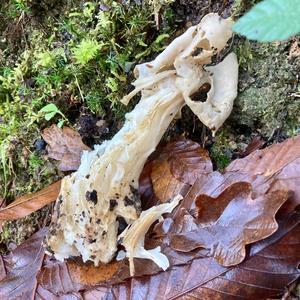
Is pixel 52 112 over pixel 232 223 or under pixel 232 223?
over

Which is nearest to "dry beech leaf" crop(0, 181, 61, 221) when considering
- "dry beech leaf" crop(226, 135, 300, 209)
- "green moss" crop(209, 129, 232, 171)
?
"green moss" crop(209, 129, 232, 171)

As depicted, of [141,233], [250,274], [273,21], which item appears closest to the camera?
[273,21]

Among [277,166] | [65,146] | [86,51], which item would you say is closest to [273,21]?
[277,166]

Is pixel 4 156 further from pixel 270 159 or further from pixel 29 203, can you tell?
pixel 270 159

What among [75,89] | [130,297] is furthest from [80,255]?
[75,89]

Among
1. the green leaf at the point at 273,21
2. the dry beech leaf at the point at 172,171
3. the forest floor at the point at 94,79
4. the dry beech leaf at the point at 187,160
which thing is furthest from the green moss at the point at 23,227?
the green leaf at the point at 273,21

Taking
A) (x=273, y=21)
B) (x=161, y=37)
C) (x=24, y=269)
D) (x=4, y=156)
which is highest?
(x=273, y=21)

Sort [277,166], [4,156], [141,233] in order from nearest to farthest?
[277,166] < [141,233] < [4,156]

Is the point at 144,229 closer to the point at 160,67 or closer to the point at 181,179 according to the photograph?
the point at 181,179
